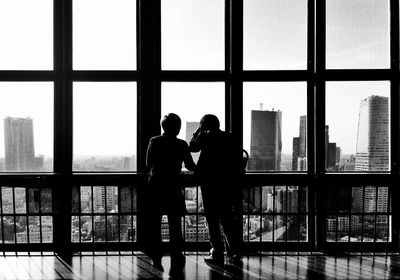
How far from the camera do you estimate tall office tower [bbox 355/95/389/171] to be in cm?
455

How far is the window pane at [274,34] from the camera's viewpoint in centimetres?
456

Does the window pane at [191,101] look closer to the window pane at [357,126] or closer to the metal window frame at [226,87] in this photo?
the metal window frame at [226,87]

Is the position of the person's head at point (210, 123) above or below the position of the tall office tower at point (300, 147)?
above

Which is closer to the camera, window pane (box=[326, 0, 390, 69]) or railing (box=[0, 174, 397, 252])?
railing (box=[0, 174, 397, 252])

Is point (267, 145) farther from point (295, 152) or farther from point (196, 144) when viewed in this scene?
point (196, 144)

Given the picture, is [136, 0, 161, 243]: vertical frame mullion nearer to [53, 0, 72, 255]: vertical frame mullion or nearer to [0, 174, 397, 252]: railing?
[0, 174, 397, 252]: railing

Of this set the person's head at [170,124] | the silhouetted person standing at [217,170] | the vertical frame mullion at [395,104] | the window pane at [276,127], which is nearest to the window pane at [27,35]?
the person's head at [170,124]

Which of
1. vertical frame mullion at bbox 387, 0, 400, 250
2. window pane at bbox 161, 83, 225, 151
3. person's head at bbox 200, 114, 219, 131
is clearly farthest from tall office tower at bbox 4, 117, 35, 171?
vertical frame mullion at bbox 387, 0, 400, 250

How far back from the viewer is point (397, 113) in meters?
4.50

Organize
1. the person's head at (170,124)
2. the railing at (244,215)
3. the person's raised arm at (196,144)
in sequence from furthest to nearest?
the railing at (244,215) < the person's raised arm at (196,144) < the person's head at (170,124)

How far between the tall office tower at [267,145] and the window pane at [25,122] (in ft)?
8.06

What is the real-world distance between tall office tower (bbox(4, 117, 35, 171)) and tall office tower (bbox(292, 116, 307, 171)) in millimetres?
3176

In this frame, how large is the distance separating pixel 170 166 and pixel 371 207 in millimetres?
2511

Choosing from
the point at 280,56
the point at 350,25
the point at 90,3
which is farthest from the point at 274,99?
the point at 90,3
